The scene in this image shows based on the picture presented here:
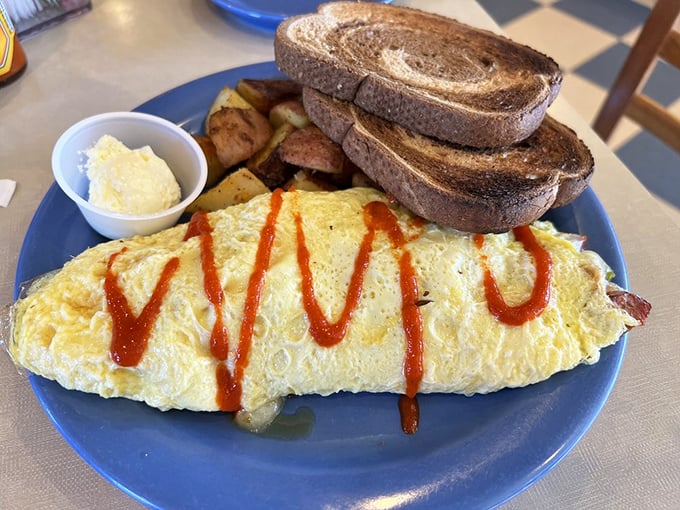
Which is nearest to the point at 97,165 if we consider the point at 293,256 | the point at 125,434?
the point at 293,256

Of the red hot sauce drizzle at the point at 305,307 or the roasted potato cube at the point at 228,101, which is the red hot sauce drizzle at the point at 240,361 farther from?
→ the roasted potato cube at the point at 228,101

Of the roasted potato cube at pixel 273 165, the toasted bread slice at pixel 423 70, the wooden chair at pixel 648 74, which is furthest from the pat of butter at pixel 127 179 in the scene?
the wooden chair at pixel 648 74

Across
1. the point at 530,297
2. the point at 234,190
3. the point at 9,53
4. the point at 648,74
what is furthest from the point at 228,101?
the point at 648,74

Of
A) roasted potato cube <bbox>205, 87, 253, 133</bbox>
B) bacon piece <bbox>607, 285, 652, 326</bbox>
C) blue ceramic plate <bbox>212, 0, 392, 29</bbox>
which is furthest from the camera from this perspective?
blue ceramic plate <bbox>212, 0, 392, 29</bbox>

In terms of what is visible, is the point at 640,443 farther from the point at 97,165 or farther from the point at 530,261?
the point at 97,165

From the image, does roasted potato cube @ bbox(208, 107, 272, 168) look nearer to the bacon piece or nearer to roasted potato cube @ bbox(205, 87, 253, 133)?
roasted potato cube @ bbox(205, 87, 253, 133)

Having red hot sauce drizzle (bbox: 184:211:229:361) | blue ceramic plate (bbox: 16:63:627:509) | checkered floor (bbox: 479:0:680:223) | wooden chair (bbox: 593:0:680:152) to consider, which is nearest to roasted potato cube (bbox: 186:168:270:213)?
red hot sauce drizzle (bbox: 184:211:229:361)

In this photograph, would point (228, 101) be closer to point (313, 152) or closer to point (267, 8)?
point (313, 152)
